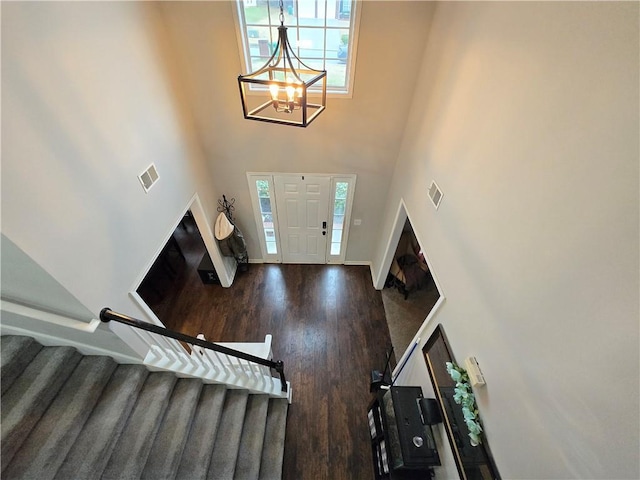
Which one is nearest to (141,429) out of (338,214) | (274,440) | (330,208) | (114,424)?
(114,424)

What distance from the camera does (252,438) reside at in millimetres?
2512

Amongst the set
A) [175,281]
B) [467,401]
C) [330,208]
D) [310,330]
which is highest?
[330,208]

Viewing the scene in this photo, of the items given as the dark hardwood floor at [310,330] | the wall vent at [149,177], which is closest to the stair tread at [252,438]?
the dark hardwood floor at [310,330]

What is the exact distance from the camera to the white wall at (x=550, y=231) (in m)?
0.92

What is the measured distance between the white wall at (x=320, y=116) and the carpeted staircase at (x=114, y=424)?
102 inches

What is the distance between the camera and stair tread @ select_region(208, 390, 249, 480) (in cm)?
217

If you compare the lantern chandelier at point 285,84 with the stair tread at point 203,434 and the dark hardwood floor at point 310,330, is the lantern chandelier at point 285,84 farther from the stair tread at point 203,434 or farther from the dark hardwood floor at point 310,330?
the dark hardwood floor at point 310,330

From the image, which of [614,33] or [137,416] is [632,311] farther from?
[137,416]

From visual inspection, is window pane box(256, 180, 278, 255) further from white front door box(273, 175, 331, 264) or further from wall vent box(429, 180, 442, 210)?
wall vent box(429, 180, 442, 210)

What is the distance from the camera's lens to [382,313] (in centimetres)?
413

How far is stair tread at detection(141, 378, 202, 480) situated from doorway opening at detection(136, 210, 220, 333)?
67.6 inches

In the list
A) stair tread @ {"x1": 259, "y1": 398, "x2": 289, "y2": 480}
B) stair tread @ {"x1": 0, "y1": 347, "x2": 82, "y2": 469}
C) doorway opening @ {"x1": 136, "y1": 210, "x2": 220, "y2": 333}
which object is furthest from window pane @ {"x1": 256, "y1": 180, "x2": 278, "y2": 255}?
stair tread @ {"x1": 0, "y1": 347, "x2": 82, "y2": 469}

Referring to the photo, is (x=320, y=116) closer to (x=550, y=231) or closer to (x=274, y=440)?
(x=550, y=231)

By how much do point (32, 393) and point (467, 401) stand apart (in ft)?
9.58
